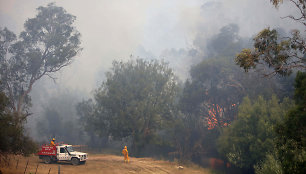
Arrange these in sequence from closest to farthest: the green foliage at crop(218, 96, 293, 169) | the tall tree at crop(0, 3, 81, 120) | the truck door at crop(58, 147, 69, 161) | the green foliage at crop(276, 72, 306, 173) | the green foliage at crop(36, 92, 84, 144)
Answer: the green foliage at crop(276, 72, 306, 173) < the truck door at crop(58, 147, 69, 161) < the green foliage at crop(218, 96, 293, 169) < the tall tree at crop(0, 3, 81, 120) < the green foliage at crop(36, 92, 84, 144)

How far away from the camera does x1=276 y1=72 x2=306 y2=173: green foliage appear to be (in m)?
16.1

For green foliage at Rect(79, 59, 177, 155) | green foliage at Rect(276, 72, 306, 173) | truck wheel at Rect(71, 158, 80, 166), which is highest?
green foliage at Rect(79, 59, 177, 155)

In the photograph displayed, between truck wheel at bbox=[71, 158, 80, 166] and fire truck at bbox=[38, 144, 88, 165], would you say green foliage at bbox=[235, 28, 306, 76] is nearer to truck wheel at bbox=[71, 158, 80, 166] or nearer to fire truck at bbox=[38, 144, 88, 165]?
truck wheel at bbox=[71, 158, 80, 166]

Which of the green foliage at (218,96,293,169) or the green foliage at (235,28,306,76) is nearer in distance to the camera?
the green foliage at (235,28,306,76)

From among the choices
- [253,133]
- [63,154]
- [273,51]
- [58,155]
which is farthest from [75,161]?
[253,133]

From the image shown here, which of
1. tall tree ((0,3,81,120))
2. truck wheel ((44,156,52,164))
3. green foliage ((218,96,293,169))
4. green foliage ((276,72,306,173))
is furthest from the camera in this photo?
tall tree ((0,3,81,120))

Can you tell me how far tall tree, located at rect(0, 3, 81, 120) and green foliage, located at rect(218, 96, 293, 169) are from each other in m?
35.9

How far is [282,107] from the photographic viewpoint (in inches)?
1423

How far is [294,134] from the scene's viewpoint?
16.8m

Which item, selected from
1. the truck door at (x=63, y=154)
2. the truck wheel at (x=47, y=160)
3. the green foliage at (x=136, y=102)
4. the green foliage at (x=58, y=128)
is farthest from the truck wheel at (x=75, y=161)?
the green foliage at (x=58, y=128)

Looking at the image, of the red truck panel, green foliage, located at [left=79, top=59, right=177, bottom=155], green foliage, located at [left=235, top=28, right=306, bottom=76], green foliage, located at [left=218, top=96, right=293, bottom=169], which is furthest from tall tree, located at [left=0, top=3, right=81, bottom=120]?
green foliage, located at [left=235, top=28, right=306, bottom=76]

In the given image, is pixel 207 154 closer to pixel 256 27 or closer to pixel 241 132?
pixel 241 132

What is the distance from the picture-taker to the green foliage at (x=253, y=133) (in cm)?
3356

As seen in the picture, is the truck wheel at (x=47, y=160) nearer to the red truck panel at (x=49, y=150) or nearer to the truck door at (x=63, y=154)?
the red truck panel at (x=49, y=150)
